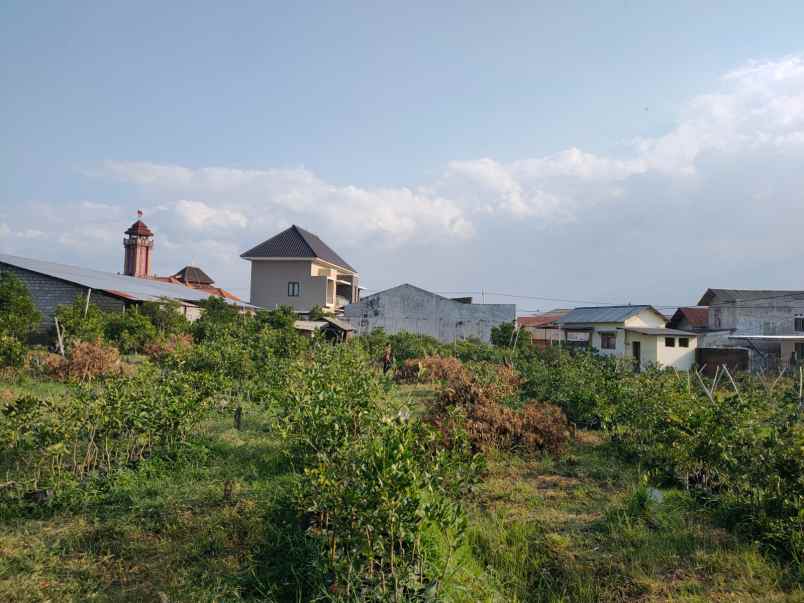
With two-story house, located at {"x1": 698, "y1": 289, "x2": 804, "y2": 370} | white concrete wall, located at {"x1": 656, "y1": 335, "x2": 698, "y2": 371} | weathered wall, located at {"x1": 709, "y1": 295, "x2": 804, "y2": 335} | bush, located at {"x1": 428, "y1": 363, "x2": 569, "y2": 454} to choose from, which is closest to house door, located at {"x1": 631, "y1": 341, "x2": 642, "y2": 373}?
white concrete wall, located at {"x1": 656, "y1": 335, "x2": 698, "y2": 371}

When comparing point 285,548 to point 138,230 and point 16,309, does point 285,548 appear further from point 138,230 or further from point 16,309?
point 138,230

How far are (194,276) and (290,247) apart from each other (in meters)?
14.7

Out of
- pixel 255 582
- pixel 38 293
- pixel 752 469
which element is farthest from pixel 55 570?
pixel 38 293

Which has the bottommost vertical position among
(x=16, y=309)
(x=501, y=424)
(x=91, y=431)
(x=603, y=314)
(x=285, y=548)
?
(x=285, y=548)

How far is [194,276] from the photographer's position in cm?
4503

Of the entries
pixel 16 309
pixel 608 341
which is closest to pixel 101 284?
pixel 16 309

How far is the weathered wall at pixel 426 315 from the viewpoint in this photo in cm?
3028

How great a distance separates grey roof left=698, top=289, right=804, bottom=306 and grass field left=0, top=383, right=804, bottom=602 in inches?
1230

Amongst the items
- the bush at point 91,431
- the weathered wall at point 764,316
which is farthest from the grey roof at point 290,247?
the bush at point 91,431

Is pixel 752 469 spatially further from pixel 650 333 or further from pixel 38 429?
pixel 650 333

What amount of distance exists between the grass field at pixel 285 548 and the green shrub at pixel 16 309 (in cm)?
1094

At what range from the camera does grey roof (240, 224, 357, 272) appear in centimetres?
3406

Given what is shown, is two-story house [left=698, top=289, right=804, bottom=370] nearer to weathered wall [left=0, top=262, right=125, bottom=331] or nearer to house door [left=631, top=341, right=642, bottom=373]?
house door [left=631, top=341, right=642, bottom=373]

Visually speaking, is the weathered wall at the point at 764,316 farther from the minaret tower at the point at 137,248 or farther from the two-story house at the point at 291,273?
the minaret tower at the point at 137,248
